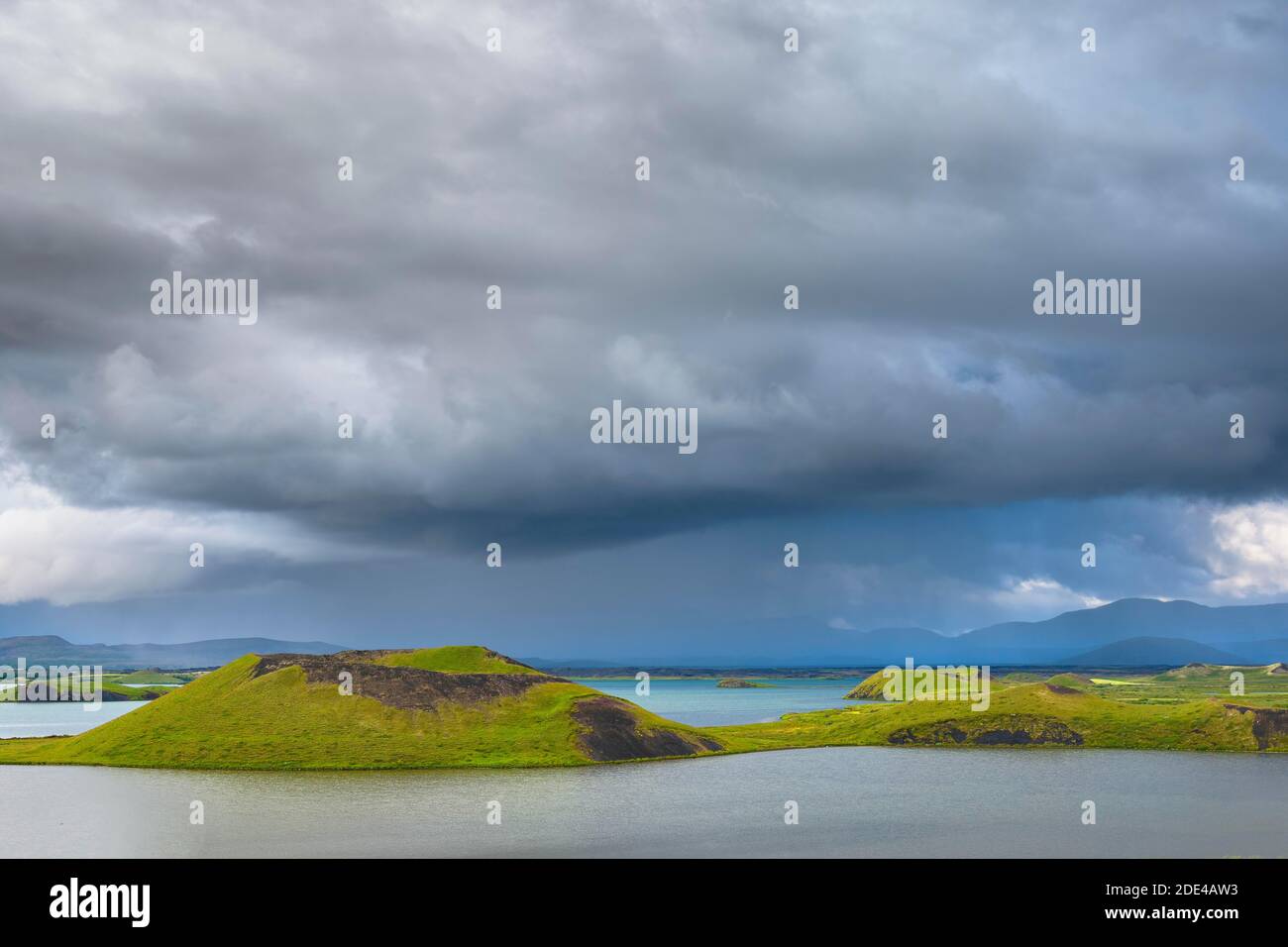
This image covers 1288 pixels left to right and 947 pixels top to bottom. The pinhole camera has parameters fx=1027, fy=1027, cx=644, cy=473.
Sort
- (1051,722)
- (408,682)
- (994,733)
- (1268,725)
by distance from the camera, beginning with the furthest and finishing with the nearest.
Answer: (1051,722)
(994,733)
(1268,725)
(408,682)

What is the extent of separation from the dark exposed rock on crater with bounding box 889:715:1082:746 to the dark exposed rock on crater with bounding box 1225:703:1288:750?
2718 cm

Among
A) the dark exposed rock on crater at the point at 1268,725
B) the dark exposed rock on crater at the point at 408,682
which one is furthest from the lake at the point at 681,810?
the dark exposed rock on crater at the point at 408,682

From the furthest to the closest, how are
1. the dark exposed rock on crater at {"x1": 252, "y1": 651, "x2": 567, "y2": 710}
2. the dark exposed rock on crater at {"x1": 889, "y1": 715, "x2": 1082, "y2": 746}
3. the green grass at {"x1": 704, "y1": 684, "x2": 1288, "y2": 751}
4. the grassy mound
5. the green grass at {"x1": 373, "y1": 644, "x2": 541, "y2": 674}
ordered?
1. the green grass at {"x1": 373, "y1": 644, "x2": 541, "y2": 674}
2. the dark exposed rock on crater at {"x1": 889, "y1": 715, "x2": 1082, "y2": 746}
3. the green grass at {"x1": 704, "y1": 684, "x2": 1288, "y2": 751}
4. the dark exposed rock on crater at {"x1": 252, "y1": 651, "x2": 567, "y2": 710}
5. the grassy mound

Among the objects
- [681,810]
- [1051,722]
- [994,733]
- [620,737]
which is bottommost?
[994,733]

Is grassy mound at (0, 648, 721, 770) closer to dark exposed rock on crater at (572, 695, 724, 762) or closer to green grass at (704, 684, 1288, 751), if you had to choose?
dark exposed rock on crater at (572, 695, 724, 762)


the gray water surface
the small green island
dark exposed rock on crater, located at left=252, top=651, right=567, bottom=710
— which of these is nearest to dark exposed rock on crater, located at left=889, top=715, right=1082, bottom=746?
the small green island

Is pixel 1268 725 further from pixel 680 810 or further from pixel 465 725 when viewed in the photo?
pixel 465 725

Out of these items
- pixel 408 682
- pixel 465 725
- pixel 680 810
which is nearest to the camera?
pixel 680 810

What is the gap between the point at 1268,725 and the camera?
169 m

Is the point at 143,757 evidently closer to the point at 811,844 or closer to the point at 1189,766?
the point at 811,844

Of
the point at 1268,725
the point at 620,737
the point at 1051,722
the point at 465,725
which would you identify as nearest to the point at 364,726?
the point at 465,725

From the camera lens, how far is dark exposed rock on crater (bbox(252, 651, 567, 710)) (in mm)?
158500

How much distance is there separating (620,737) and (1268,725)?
353 feet
